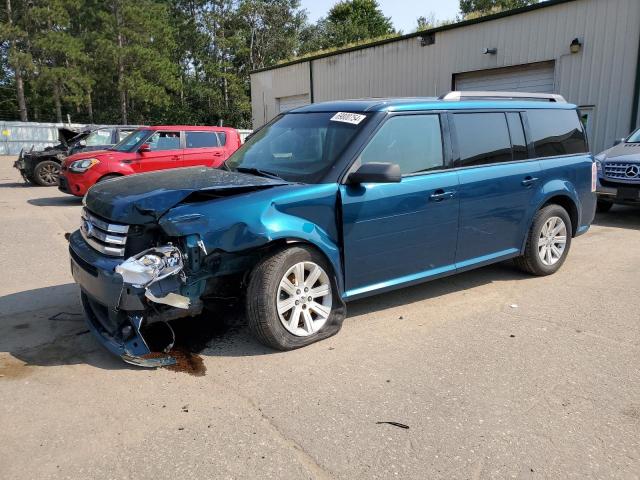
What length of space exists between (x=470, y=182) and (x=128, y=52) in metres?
39.6

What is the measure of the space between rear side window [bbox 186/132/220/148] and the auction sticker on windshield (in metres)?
8.14

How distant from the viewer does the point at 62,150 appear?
14961mm

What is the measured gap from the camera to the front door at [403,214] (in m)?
4.03

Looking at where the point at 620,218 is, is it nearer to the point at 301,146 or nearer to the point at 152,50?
the point at 301,146

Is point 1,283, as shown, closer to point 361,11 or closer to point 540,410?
point 540,410

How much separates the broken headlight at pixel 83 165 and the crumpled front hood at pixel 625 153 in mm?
9981

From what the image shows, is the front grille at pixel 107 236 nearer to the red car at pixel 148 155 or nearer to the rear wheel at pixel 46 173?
the red car at pixel 148 155

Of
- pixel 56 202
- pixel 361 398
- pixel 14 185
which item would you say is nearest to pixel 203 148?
pixel 56 202

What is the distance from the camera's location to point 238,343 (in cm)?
395

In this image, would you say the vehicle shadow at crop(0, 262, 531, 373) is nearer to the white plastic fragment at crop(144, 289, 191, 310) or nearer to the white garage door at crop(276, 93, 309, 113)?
the white plastic fragment at crop(144, 289, 191, 310)

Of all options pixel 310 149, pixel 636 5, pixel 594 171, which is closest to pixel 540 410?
pixel 310 149

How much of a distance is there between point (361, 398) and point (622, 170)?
781 centimetres

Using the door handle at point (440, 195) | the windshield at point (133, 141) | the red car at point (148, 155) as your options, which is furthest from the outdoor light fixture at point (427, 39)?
the door handle at point (440, 195)

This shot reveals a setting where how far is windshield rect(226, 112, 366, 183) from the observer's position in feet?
13.5
